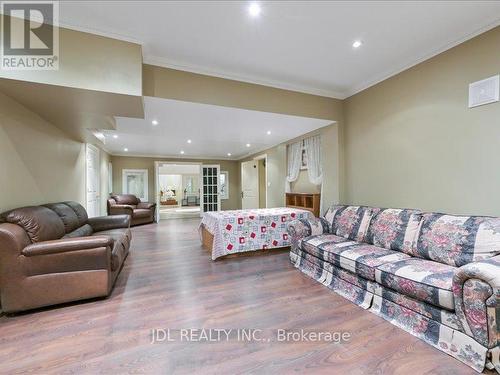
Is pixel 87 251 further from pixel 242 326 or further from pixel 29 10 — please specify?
pixel 29 10

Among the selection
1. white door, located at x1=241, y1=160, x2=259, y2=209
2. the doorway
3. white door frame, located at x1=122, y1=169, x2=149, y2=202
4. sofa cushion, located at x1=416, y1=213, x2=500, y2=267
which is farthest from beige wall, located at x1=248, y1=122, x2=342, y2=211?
white door frame, located at x1=122, y1=169, x2=149, y2=202

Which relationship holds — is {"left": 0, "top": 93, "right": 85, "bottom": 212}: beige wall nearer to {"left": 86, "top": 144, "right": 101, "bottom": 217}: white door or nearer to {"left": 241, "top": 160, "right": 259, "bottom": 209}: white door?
{"left": 86, "top": 144, "right": 101, "bottom": 217}: white door

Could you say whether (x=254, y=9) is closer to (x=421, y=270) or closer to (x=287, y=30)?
(x=287, y=30)

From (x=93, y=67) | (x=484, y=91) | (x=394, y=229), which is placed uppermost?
(x=93, y=67)

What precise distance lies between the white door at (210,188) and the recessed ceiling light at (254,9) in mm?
7198

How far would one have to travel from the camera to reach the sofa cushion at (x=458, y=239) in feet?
6.22

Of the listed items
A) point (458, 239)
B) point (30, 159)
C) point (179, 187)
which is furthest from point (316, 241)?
point (179, 187)

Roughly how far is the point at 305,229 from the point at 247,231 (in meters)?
1.04

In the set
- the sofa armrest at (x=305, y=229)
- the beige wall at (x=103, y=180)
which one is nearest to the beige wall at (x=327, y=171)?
the sofa armrest at (x=305, y=229)

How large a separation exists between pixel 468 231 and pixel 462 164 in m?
0.81

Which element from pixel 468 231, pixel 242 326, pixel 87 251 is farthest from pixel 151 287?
pixel 468 231

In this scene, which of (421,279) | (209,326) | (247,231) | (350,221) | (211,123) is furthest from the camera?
(211,123)

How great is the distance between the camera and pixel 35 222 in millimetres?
2283

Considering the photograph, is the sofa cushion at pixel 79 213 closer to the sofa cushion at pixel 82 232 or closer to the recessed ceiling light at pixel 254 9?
the sofa cushion at pixel 82 232
